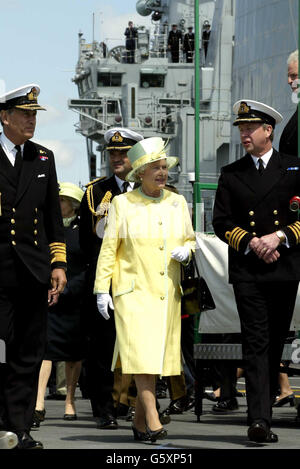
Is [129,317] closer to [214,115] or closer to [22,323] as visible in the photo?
[22,323]

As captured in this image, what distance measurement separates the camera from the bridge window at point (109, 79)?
91081 millimetres

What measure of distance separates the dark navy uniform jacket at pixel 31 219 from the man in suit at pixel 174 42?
7735cm

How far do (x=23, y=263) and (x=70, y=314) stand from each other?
13.6 ft

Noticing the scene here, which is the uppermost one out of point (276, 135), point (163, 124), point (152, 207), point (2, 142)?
point (2, 142)

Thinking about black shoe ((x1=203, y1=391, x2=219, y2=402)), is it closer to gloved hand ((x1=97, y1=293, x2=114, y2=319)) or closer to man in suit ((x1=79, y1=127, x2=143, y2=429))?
man in suit ((x1=79, y1=127, x2=143, y2=429))

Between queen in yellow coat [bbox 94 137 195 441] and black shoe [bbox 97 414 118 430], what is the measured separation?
1.26 metres

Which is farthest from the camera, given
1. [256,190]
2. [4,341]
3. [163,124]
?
[163,124]

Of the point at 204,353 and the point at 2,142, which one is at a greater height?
the point at 2,142

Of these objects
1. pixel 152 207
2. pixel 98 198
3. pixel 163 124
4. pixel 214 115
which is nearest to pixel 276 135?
pixel 98 198

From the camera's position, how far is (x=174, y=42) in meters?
89.4

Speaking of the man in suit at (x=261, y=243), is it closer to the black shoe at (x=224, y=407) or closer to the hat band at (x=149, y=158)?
the hat band at (x=149, y=158)
